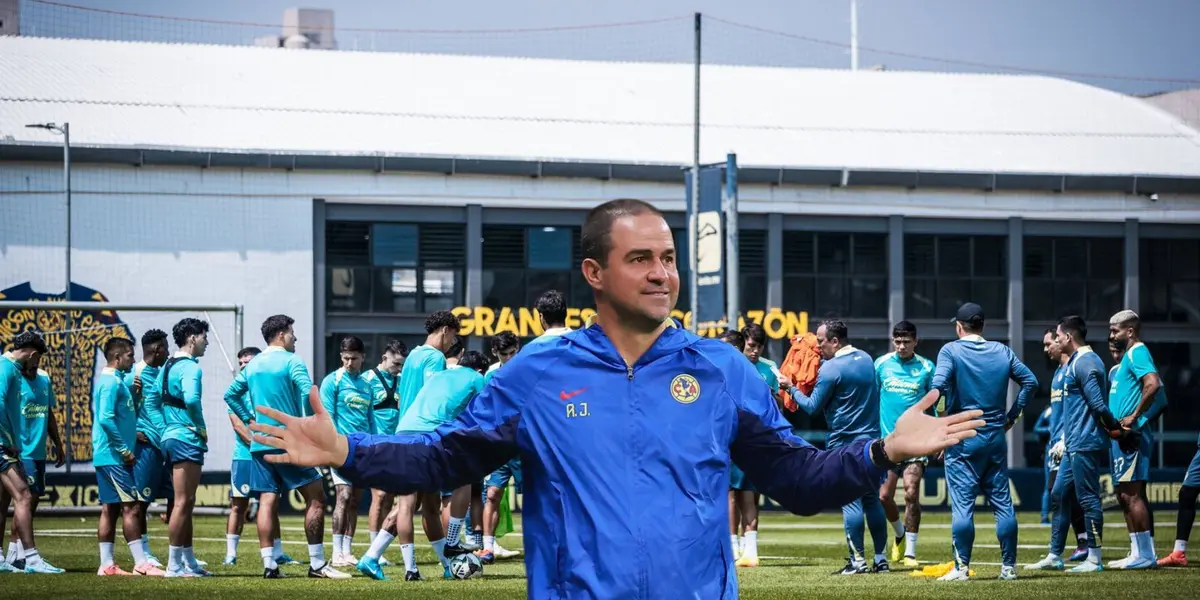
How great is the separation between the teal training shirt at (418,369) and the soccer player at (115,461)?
8.47ft

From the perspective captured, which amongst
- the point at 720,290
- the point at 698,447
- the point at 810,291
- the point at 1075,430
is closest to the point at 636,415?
the point at 698,447

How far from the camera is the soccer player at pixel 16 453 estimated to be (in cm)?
1481

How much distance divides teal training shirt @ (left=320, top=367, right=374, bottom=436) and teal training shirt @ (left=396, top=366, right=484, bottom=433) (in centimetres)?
300

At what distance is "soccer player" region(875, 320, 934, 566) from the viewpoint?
1620 centimetres

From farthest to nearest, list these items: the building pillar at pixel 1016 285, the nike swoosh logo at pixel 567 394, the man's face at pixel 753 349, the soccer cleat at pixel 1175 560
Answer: the building pillar at pixel 1016 285
the man's face at pixel 753 349
the soccer cleat at pixel 1175 560
the nike swoosh logo at pixel 567 394

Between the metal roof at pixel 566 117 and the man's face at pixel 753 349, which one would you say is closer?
the man's face at pixel 753 349

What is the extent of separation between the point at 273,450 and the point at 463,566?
2.06 meters

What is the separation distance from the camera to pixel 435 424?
13.0m

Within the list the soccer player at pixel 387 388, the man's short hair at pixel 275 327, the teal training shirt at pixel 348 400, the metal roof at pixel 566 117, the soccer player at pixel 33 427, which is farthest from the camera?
the metal roof at pixel 566 117

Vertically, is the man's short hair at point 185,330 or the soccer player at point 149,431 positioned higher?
the man's short hair at point 185,330

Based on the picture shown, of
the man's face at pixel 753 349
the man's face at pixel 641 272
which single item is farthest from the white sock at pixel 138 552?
the man's face at pixel 641 272

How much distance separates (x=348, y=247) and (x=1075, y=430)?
2621 cm

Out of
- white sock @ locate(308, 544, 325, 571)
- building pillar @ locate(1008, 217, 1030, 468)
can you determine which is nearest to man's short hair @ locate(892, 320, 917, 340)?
white sock @ locate(308, 544, 325, 571)

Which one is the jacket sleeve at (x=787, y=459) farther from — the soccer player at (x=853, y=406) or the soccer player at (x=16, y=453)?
the soccer player at (x=16, y=453)
